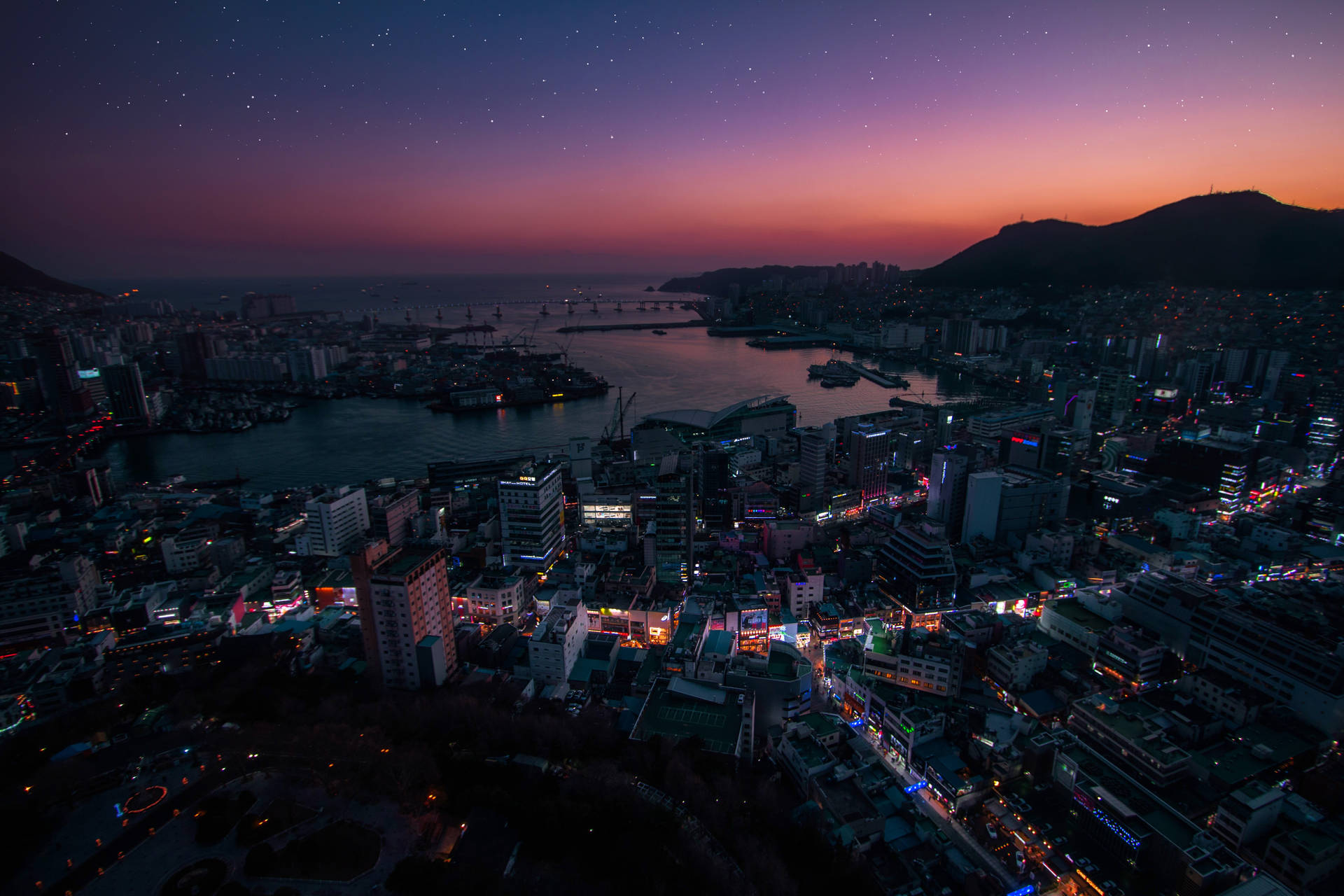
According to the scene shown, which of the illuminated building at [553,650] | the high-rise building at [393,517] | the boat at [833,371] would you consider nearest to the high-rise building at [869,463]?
Answer: the illuminated building at [553,650]

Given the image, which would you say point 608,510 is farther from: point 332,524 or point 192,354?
point 192,354

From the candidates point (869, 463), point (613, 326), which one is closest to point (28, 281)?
point (613, 326)

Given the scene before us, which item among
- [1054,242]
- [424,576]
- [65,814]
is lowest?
[65,814]

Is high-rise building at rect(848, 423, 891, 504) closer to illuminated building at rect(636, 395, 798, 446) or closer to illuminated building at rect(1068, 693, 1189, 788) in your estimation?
illuminated building at rect(636, 395, 798, 446)

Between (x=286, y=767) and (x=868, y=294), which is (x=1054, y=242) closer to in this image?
(x=868, y=294)

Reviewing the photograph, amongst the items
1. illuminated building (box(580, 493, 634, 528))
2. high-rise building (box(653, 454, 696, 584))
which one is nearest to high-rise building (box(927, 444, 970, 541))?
high-rise building (box(653, 454, 696, 584))

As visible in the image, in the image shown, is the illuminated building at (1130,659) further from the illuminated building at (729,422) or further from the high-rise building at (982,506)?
the illuminated building at (729,422)

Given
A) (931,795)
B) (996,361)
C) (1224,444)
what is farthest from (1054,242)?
(931,795)
